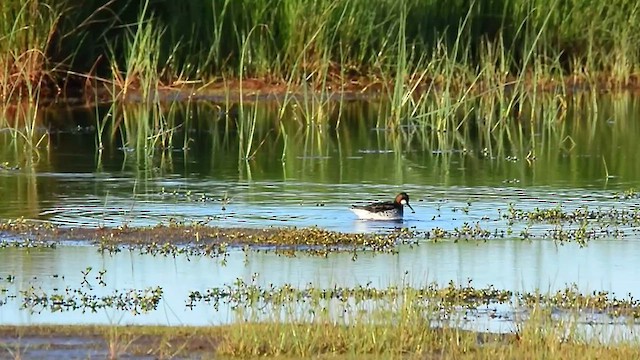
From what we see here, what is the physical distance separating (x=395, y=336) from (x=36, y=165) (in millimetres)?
9479

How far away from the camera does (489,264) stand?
10789mm

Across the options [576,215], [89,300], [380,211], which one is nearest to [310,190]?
[380,211]

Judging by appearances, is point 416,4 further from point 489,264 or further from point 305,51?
point 489,264

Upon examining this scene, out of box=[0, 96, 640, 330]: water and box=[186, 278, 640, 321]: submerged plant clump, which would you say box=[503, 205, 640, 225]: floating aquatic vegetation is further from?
box=[186, 278, 640, 321]: submerged plant clump

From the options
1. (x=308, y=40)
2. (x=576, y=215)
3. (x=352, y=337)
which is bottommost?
(x=352, y=337)

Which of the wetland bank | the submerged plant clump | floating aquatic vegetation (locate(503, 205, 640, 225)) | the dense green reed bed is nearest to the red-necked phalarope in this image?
the wetland bank

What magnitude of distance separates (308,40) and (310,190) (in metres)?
9.96

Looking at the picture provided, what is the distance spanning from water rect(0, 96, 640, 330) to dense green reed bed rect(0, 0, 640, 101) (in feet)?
3.86

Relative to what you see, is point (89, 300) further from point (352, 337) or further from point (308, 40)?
point (308, 40)

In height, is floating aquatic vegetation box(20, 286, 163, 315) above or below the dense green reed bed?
below

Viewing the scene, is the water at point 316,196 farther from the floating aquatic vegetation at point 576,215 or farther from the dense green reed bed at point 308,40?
the dense green reed bed at point 308,40

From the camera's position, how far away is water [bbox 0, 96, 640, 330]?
10148 millimetres

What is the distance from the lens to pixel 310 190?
47.8 feet

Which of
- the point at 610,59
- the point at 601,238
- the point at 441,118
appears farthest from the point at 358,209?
the point at 610,59
